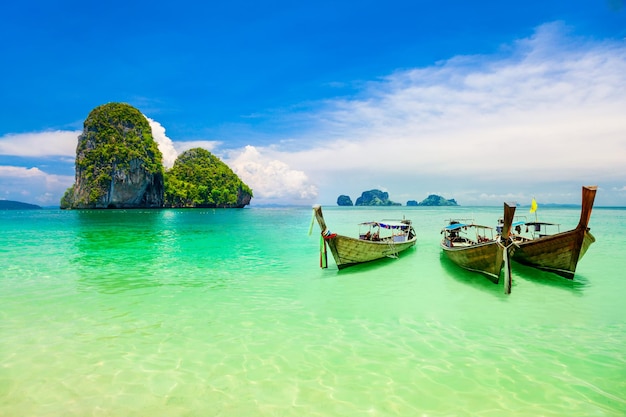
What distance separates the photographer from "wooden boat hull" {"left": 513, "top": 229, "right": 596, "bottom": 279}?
38.9 ft

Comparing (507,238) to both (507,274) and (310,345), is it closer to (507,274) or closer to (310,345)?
(507,274)

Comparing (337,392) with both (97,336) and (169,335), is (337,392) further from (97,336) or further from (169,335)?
(97,336)

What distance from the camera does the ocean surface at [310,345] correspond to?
16.3 feet

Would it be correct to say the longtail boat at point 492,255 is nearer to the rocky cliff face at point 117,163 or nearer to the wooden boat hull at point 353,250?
the wooden boat hull at point 353,250

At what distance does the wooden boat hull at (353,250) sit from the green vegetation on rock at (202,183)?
12333 centimetres

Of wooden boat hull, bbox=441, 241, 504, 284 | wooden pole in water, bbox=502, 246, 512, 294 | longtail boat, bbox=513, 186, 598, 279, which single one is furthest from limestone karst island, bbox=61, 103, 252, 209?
wooden pole in water, bbox=502, 246, 512, 294

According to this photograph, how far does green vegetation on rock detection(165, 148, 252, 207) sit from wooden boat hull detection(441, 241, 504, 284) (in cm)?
12672

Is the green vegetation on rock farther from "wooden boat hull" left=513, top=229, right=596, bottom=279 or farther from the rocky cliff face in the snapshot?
"wooden boat hull" left=513, top=229, right=596, bottom=279

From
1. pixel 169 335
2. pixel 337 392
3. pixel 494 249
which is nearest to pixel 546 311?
pixel 494 249

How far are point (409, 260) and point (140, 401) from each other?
1456 cm

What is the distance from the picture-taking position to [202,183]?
138625mm

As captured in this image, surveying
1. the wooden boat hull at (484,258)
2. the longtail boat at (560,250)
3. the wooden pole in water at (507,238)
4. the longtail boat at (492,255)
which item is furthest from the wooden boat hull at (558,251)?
the wooden pole in water at (507,238)

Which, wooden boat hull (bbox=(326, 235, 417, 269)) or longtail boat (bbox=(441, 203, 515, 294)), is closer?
longtail boat (bbox=(441, 203, 515, 294))

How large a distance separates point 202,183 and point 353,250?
5258 inches
